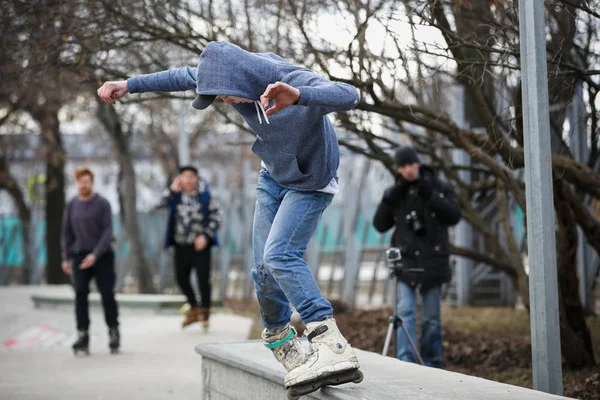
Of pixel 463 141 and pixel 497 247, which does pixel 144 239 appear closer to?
pixel 497 247

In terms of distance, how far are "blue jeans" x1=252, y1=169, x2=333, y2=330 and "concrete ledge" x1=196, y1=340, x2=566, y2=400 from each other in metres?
0.37

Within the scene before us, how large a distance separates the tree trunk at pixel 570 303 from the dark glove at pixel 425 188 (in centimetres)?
99

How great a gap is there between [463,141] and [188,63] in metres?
4.00

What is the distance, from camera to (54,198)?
81.5ft

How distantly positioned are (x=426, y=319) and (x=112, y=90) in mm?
3682

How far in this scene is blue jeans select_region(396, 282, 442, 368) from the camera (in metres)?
7.05

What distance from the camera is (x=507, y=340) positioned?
9.02 meters

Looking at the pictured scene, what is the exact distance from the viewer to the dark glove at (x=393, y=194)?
7.24m

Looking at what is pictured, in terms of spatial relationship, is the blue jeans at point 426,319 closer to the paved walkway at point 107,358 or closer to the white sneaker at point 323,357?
the paved walkway at point 107,358

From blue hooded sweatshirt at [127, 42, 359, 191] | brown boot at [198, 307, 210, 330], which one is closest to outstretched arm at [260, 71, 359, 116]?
blue hooded sweatshirt at [127, 42, 359, 191]

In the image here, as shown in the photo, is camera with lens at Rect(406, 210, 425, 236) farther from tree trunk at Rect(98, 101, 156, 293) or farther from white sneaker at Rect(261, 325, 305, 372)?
tree trunk at Rect(98, 101, 156, 293)

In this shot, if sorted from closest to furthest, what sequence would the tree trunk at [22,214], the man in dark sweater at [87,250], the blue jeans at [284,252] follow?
the blue jeans at [284,252] < the man in dark sweater at [87,250] < the tree trunk at [22,214]

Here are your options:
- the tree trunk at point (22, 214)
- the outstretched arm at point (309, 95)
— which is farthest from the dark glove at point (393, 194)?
the tree trunk at point (22, 214)

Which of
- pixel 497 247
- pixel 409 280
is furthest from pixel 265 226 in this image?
pixel 497 247
